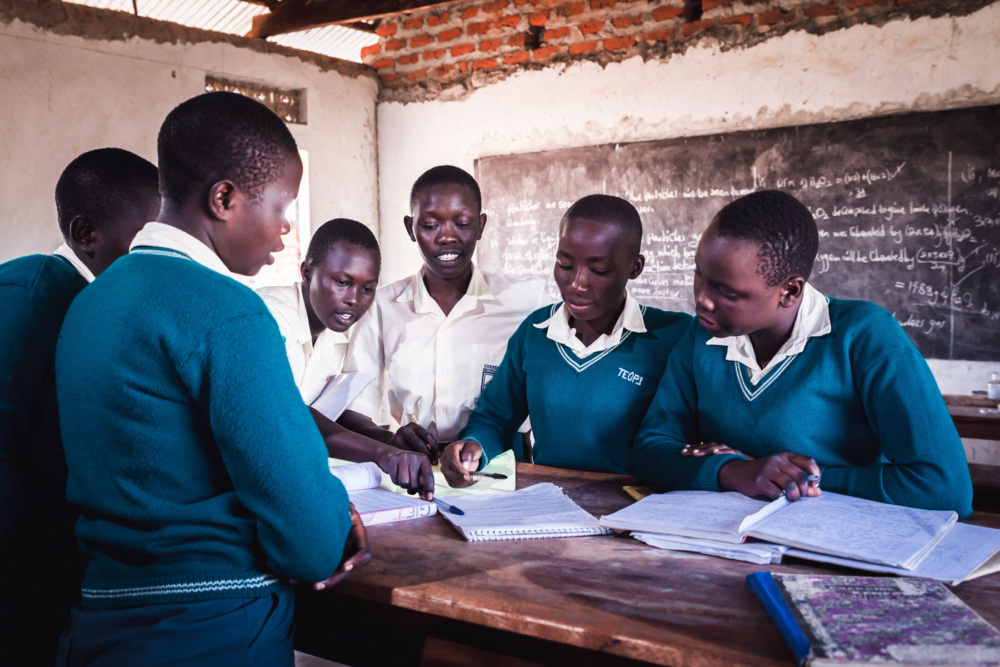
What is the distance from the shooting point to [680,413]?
5.74 feet

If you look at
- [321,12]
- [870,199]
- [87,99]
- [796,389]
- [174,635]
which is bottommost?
[174,635]

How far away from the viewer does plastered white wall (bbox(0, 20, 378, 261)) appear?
13.4ft

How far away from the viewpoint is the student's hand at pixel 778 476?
4.42 ft

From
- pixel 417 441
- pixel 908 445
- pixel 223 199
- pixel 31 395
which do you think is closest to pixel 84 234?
pixel 31 395

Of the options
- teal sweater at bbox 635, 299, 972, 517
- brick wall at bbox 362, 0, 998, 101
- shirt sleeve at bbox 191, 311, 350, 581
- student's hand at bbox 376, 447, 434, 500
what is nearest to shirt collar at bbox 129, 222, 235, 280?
shirt sleeve at bbox 191, 311, 350, 581

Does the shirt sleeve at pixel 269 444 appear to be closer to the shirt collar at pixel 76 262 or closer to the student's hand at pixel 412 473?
the student's hand at pixel 412 473

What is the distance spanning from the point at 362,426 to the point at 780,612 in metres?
1.50

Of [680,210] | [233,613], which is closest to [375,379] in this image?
[233,613]

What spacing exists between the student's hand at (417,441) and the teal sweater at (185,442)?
2.75 feet

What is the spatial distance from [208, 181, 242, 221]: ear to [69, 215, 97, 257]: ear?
65cm

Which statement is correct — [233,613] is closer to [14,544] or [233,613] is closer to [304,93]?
[14,544]

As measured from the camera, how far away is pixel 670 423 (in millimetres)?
1738

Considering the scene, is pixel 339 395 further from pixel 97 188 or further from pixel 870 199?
pixel 870 199

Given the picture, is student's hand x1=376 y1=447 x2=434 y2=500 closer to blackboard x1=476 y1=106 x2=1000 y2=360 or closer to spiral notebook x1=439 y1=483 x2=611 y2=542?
spiral notebook x1=439 y1=483 x2=611 y2=542
